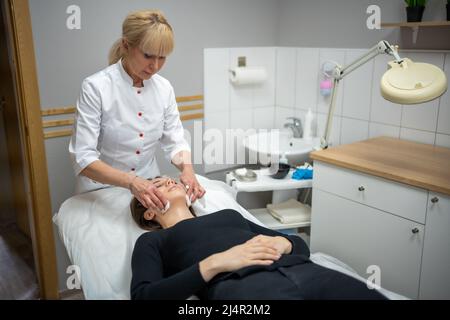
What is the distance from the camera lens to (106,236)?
5.28 feet

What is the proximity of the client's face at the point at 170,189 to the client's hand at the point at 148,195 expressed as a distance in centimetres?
6

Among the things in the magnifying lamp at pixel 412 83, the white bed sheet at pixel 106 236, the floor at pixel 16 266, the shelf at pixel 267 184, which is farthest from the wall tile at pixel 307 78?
the floor at pixel 16 266

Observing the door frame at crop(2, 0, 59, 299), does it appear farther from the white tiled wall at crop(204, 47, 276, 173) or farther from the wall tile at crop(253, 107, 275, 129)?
the wall tile at crop(253, 107, 275, 129)

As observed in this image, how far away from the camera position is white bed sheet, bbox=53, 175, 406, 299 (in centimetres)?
144

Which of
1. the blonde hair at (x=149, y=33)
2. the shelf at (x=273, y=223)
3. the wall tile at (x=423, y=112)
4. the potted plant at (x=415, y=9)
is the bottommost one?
the shelf at (x=273, y=223)

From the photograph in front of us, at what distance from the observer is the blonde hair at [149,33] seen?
1596mm

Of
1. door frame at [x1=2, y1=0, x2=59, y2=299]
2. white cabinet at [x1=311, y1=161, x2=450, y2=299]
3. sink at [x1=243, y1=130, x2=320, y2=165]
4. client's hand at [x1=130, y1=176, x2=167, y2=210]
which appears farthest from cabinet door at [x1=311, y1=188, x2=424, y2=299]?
door frame at [x1=2, y1=0, x2=59, y2=299]

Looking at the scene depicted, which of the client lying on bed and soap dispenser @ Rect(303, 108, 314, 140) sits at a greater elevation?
soap dispenser @ Rect(303, 108, 314, 140)

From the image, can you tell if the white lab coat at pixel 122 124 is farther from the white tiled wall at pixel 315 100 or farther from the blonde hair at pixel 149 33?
the white tiled wall at pixel 315 100

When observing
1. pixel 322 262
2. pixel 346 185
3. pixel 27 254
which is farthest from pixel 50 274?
pixel 346 185

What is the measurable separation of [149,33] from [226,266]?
0.90 metres

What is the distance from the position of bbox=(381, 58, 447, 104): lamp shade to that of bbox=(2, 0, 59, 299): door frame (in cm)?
162

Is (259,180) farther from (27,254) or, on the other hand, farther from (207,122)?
(27,254)

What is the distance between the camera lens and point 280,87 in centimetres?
299
